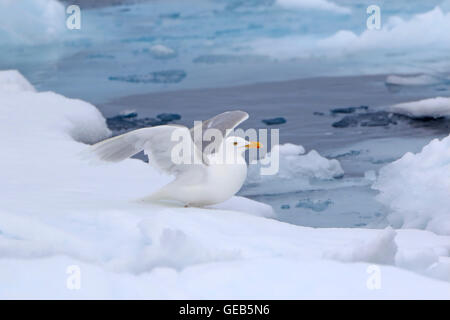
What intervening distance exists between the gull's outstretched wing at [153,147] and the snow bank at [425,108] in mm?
2588

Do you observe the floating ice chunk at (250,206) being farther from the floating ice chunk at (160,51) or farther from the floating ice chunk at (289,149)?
the floating ice chunk at (160,51)

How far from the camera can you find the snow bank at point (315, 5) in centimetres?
608

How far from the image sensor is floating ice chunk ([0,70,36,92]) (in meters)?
5.89

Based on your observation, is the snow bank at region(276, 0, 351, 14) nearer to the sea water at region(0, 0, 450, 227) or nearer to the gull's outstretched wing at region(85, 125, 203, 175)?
the sea water at region(0, 0, 450, 227)

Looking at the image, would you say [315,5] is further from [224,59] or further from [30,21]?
[30,21]

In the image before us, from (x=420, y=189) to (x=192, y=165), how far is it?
1.30 metres

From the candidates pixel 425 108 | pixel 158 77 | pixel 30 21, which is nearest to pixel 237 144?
pixel 425 108

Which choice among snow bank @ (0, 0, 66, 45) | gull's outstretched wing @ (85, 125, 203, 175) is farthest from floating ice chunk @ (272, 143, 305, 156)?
snow bank @ (0, 0, 66, 45)

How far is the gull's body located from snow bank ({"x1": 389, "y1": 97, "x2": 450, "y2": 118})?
2.44m

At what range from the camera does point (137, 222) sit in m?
3.05

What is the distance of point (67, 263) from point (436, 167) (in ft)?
6.89


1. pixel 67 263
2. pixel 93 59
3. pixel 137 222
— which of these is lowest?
pixel 67 263
